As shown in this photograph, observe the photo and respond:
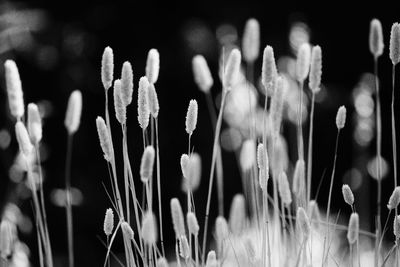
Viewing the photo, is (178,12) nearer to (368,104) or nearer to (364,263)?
(368,104)

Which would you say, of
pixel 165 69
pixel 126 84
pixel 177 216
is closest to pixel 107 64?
pixel 126 84

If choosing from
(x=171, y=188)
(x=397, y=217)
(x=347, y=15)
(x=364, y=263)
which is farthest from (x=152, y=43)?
(x=397, y=217)

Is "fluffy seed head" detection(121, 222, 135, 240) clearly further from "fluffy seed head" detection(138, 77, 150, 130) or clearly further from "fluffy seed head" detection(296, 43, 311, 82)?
"fluffy seed head" detection(296, 43, 311, 82)

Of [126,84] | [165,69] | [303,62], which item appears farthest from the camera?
[165,69]

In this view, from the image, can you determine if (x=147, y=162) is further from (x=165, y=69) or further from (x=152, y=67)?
(x=165, y=69)

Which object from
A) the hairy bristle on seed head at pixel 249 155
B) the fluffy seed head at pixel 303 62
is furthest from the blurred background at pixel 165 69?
the fluffy seed head at pixel 303 62

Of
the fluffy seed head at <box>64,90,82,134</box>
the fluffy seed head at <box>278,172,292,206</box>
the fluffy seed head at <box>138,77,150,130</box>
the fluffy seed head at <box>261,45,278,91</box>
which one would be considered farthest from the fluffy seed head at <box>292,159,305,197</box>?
the fluffy seed head at <box>64,90,82,134</box>

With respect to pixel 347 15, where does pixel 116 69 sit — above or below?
below

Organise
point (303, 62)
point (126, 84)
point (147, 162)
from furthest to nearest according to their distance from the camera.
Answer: point (303, 62) < point (126, 84) < point (147, 162)
